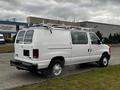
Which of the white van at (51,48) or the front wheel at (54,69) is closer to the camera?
the white van at (51,48)

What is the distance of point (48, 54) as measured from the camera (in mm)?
7906

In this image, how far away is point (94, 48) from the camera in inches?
402

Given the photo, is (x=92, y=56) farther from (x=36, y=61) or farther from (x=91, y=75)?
(x=36, y=61)

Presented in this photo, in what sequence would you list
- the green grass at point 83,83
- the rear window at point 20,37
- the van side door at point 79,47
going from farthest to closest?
the van side door at point 79,47
the rear window at point 20,37
the green grass at point 83,83

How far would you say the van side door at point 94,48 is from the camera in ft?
33.0

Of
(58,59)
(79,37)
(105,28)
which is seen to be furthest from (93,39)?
(105,28)

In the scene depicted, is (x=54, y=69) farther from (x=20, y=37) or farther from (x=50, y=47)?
(x=20, y=37)

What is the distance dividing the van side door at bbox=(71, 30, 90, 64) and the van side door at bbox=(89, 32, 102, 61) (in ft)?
1.26

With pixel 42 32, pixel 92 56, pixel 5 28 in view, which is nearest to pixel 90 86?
A: pixel 42 32

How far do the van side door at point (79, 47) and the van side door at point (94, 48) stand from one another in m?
0.38

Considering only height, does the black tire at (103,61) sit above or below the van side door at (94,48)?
below

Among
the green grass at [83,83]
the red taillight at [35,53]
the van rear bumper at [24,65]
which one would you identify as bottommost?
the green grass at [83,83]

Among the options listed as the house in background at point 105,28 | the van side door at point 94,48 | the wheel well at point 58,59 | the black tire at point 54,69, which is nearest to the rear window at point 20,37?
the wheel well at point 58,59

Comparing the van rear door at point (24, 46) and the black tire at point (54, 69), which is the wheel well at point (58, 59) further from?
the van rear door at point (24, 46)
